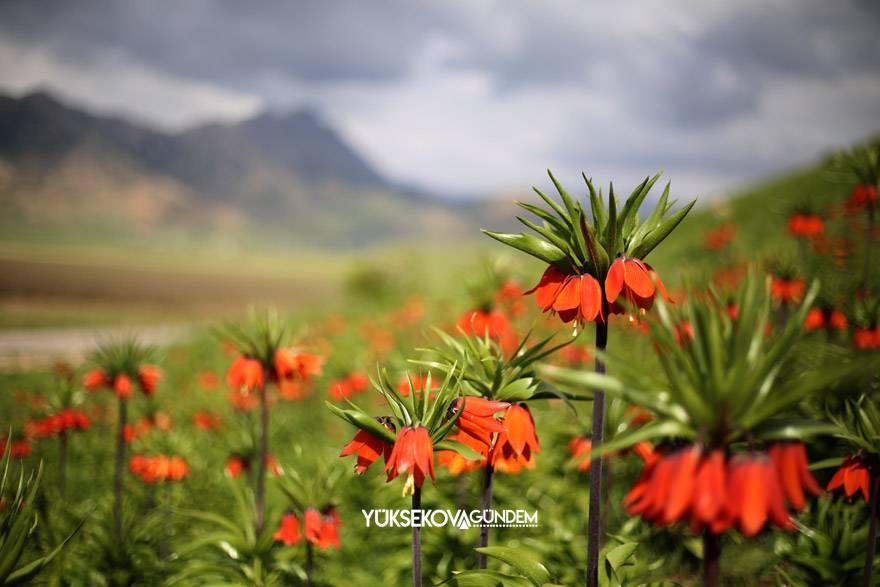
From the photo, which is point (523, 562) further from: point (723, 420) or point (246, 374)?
point (246, 374)

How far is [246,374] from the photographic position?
112 inches

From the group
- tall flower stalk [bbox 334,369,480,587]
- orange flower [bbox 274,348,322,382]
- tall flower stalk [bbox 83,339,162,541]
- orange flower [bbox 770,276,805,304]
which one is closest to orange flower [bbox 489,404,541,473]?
tall flower stalk [bbox 334,369,480,587]

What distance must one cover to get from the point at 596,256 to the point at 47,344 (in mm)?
22249

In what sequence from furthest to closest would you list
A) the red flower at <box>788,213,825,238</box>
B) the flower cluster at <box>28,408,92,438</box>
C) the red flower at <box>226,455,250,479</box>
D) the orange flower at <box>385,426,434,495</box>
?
the red flower at <box>788,213,825,238</box> < the flower cluster at <box>28,408,92,438</box> < the red flower at <box>226,455,250,479</box> < the orange flower at <box>385,426,434,495</box>

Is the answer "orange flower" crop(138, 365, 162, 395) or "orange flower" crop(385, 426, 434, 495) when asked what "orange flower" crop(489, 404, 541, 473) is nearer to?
"orange flower" crop(385, 426, 434, 495)

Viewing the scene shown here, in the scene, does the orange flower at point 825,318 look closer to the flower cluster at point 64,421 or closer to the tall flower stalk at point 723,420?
the tall flower stalk at point 723,420

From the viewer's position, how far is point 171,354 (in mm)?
13633

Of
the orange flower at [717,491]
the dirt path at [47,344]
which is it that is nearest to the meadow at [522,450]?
the orange flower at [717,491]

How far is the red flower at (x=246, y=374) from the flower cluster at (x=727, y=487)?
7.78ft

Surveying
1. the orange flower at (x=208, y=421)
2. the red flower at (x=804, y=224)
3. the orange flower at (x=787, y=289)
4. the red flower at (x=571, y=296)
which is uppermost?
the red flower at (x=804, y=224)

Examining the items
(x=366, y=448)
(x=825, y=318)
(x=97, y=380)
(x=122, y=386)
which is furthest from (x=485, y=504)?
(x=825, y=318)

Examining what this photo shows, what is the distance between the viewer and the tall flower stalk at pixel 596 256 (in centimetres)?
161

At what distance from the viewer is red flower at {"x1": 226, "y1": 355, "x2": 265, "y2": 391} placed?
2844mm

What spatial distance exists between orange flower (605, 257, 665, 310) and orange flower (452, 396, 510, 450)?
1.73ft
